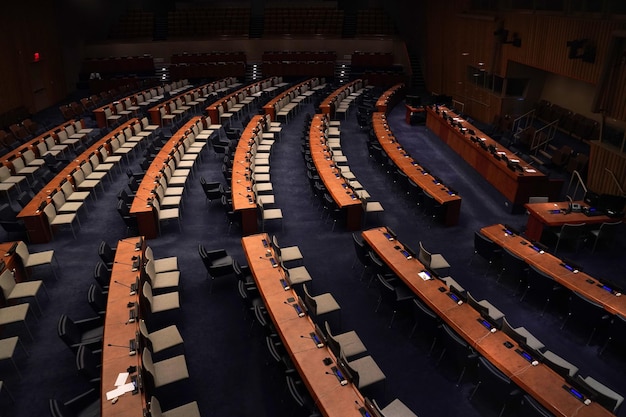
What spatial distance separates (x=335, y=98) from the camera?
21.4 meters

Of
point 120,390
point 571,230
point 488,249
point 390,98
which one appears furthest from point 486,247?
point 390,98

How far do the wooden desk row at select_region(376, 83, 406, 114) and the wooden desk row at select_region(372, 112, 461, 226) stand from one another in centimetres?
505

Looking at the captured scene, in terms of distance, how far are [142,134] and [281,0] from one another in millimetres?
20140

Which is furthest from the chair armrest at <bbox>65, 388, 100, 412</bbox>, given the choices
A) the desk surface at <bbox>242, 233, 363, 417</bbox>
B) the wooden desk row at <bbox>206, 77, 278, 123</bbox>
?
the wooden desk row at <bbox>206, 77, 278, 123</bbox>

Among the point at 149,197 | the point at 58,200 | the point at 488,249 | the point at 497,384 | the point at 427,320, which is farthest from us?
the point at 58,200

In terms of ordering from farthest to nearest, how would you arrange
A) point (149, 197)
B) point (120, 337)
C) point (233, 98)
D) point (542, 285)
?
1. point (233, 98)
2. point (149, 197)
3. point (542, 285)
4. point (120, 337)

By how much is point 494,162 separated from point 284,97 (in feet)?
36.3

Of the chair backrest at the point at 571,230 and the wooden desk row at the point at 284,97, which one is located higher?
the wooden desk row at the point at 284,97

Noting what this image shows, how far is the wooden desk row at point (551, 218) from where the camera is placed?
10227 mm

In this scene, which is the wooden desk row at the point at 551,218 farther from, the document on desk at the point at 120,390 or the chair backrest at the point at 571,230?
the document on desk at the point at 120,390

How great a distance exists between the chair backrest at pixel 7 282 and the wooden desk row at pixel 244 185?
470 centimetres

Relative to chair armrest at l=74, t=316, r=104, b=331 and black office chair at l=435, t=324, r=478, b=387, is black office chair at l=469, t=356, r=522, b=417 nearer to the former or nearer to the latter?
black office chair at l=435, t=324, r=478, b=387

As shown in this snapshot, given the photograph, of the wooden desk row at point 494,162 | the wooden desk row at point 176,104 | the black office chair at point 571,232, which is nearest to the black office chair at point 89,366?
the black office chair at point 571,232

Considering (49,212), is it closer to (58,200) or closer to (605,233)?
(58,200)
